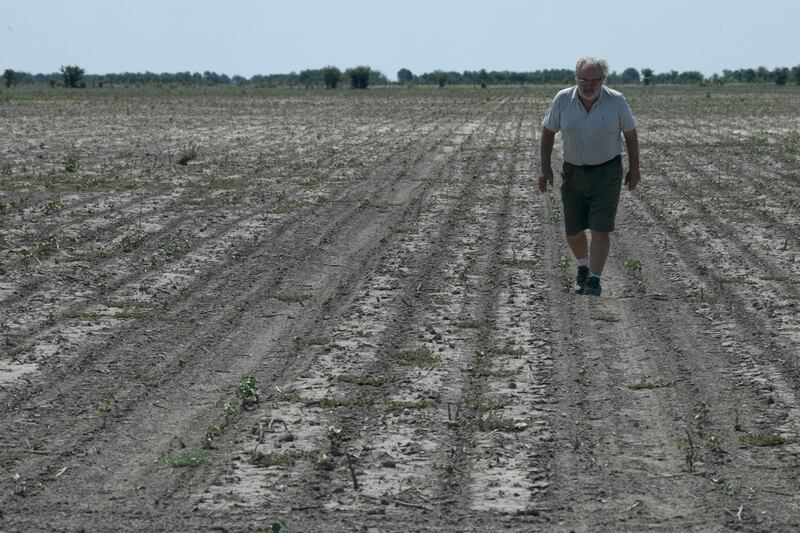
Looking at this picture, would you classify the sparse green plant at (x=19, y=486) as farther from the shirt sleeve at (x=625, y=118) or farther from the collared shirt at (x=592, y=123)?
the shirt sleeve at (x=625, y=118)

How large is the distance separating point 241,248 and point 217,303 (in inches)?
99.0

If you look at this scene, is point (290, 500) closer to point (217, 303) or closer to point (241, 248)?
point (217, 303)

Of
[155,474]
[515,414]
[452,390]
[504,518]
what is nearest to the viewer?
[504,518]

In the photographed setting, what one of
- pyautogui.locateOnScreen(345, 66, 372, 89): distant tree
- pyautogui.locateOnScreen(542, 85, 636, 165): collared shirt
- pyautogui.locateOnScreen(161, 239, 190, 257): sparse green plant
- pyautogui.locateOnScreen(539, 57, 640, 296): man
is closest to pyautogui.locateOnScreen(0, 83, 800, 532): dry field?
pyautogui.locateOnScreen(161, 239, 190, 257): sparse green plant

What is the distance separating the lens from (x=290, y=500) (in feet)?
15.3

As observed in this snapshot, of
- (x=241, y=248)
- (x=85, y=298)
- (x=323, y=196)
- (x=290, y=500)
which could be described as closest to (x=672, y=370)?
(x=290, y=500)

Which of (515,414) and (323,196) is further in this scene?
(323,196)

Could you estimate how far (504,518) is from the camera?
14.8ft

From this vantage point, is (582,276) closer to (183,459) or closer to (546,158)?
(546,158)

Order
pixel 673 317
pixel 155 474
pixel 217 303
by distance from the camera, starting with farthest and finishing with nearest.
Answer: pixel 217 303
pixel 673 317
pixel 155 474

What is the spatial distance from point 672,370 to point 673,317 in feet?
4.73

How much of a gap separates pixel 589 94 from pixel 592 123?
0.79ft

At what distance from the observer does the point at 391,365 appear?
22.1 ft

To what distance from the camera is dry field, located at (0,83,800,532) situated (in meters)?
4.71
